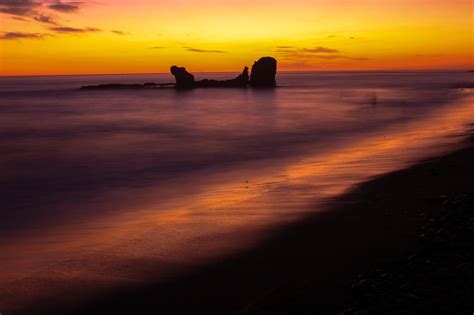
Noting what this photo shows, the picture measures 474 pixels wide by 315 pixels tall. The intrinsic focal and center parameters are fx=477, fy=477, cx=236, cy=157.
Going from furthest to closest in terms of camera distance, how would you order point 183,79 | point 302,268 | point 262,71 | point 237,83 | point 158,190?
1. point 237,83
2. point 183,79
3. point 262,71
4. point 158,190
5. point 302,268

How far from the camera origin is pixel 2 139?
28.9 metres

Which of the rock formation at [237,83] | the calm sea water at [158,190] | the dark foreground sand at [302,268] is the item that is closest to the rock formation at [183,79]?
the rock formation at [237,83]

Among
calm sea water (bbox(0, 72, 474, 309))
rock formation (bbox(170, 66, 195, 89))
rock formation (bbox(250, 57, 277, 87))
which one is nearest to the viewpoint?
calm sea water (bbox(0, 72, 474, 309))

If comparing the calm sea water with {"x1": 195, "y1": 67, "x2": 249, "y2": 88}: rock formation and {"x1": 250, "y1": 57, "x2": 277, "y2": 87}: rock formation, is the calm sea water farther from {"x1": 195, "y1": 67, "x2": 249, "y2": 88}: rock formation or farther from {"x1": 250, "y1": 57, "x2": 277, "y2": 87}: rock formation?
{"x1": 250, "y1": 57, "x2": 277, "y2": 87}: rock formation

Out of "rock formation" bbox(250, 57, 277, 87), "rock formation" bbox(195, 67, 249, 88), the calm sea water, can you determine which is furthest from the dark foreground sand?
"rock formation" bbox(250, 57, 277, 87)

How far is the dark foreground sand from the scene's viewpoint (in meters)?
5.53

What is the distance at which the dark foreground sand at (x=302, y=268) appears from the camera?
5.53 meters

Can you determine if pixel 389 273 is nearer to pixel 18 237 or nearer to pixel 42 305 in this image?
pixel 42 305

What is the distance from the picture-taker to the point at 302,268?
646 cm

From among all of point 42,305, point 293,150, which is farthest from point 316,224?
point 293,150

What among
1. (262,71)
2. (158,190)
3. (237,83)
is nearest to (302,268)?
(158,190)

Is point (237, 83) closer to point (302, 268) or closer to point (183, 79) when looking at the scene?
point (183, 79)

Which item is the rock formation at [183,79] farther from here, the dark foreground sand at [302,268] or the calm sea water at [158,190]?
the dark foreground sand at [302,268]

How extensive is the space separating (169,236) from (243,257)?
6.14 ft
